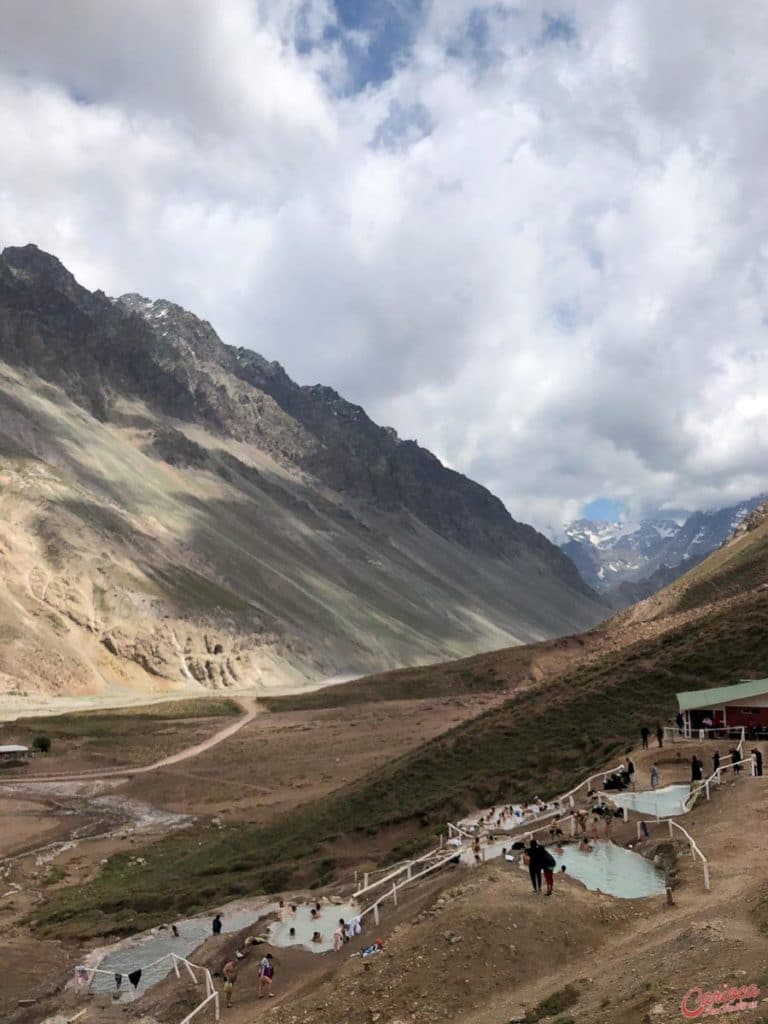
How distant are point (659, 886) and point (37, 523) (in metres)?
94.2

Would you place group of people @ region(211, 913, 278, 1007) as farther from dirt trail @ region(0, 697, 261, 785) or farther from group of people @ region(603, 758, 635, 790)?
dirt trail @ region(0, 697, 261, 785)

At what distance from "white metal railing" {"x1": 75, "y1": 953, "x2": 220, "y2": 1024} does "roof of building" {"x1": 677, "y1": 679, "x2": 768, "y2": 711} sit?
1726 cm

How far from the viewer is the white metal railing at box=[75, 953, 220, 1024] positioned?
46.5 feet

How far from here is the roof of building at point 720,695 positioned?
25438 millimetres

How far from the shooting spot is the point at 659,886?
14.3 metres

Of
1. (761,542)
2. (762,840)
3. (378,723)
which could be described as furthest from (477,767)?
(761,542)

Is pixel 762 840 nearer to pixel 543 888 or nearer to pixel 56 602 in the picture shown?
pixel 543 888

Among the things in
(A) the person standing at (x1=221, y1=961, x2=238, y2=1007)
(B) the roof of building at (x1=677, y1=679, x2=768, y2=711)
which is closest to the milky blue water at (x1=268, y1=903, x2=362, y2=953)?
(A) the person standing at (x1=221, y1=961, x2=238, y2=1007)

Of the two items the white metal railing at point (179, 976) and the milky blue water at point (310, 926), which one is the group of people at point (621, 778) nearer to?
the milky blue water at point (310, 926)

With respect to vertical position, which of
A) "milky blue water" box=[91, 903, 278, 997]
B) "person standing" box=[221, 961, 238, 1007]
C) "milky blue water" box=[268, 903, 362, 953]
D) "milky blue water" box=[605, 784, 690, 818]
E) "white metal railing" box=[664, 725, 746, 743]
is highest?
"white metal railing" box=[664, 725, 746, 743]

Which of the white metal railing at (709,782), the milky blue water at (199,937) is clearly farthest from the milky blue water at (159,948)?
the white metal railing at (709,782)

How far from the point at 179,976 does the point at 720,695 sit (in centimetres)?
1839

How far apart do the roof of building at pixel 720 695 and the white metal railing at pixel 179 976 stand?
17258 mm

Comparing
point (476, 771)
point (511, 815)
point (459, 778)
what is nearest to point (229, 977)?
point (511, 815)
